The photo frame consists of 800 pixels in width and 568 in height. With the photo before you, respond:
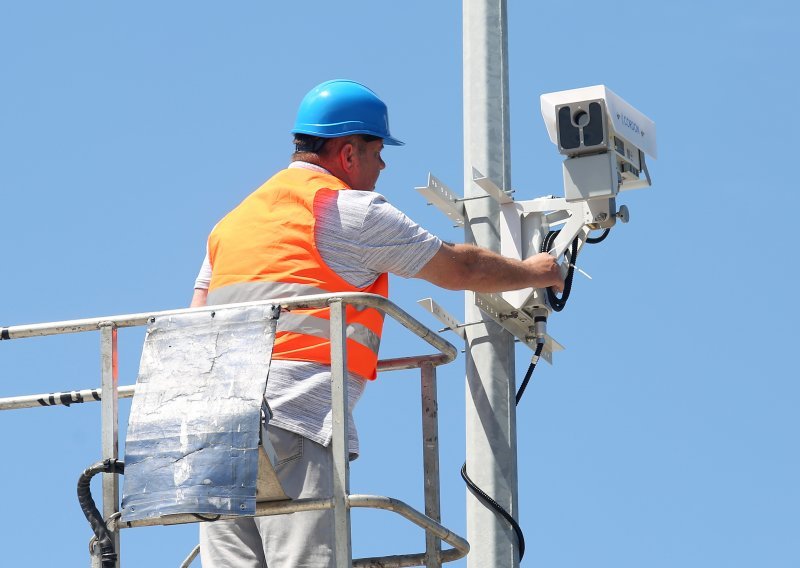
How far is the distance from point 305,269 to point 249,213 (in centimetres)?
42

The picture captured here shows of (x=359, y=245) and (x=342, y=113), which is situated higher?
(x=342, y=113)

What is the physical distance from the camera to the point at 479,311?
27.3 ft

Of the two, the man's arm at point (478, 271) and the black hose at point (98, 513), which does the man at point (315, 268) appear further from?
the black hose at point (98, 513)

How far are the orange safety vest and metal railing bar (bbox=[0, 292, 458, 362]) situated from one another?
0.93 ft

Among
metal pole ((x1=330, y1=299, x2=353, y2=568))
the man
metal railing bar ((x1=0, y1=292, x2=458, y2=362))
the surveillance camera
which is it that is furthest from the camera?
the surveillance camera

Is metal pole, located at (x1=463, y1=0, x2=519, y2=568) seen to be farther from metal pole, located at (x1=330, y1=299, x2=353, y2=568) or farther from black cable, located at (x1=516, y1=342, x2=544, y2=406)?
metal pole, located at (x1=330, y1=299, x2=353, y2=568)

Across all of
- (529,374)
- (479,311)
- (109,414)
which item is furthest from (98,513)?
(529,374)

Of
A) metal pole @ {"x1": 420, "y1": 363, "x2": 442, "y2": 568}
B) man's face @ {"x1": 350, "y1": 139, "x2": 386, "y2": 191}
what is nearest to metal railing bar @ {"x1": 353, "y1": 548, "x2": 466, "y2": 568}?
metal pole @ {"x1": 420, "y1": 363, "x2": 442, "y2": 568}

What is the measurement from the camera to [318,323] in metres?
6.91

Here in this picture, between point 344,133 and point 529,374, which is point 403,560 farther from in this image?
point 344,133

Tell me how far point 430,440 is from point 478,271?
840mm

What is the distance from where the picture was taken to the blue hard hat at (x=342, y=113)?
7613mm

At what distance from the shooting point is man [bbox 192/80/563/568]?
6727 mm

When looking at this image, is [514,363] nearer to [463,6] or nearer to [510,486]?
[510,486]
